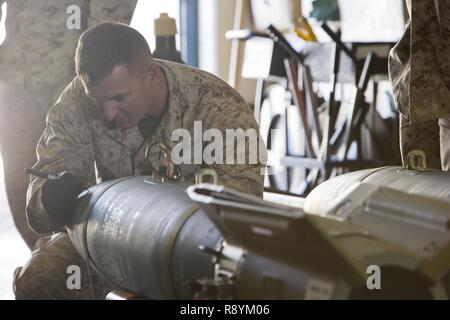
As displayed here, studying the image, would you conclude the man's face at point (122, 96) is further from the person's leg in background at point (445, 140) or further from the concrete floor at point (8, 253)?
the concrete floor at point (8, 253)

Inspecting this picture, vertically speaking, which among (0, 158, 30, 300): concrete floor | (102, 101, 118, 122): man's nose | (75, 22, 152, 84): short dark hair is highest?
(75, 22, 152, 84): short dark hair

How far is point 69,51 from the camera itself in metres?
2.88

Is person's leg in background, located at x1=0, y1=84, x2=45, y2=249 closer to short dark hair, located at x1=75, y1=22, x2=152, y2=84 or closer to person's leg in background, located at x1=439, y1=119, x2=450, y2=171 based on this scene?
short dark hair, located at x1=75, y1=22, x2=152, y2=84

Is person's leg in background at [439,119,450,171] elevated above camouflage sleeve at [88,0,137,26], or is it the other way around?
camouflage sleeve at [88,0,137,26]

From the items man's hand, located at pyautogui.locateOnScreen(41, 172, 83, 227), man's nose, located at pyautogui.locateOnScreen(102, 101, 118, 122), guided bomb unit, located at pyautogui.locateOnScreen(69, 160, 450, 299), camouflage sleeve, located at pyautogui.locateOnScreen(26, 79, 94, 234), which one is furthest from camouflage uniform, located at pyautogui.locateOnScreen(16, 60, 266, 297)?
guided bomb unit, located at pyautogui.locateOnScreen(69, 160, 450, 299)

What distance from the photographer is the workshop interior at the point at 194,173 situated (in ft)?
3.58

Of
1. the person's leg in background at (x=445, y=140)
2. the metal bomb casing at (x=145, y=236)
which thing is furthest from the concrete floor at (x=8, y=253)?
the person's leg in background at (x=445, y=140)

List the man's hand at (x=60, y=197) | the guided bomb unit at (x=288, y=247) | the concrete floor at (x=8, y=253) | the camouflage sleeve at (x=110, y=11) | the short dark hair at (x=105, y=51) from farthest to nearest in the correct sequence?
the concrete floor at (x=8, y=253)
the camouflage sleeve at (x=110, y=11)
the short dark hair at (x=105, y=51)
the man's hand at (x=60, y=197)
the guided bomb unit at (x=288, y=247)

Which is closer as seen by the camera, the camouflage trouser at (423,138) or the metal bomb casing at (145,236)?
the metal bomb casing at (145,236)

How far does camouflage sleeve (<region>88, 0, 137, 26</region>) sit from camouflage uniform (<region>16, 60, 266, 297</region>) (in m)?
0.68

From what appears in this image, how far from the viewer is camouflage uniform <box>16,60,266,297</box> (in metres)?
2.09

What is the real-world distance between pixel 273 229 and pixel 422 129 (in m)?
1.11
